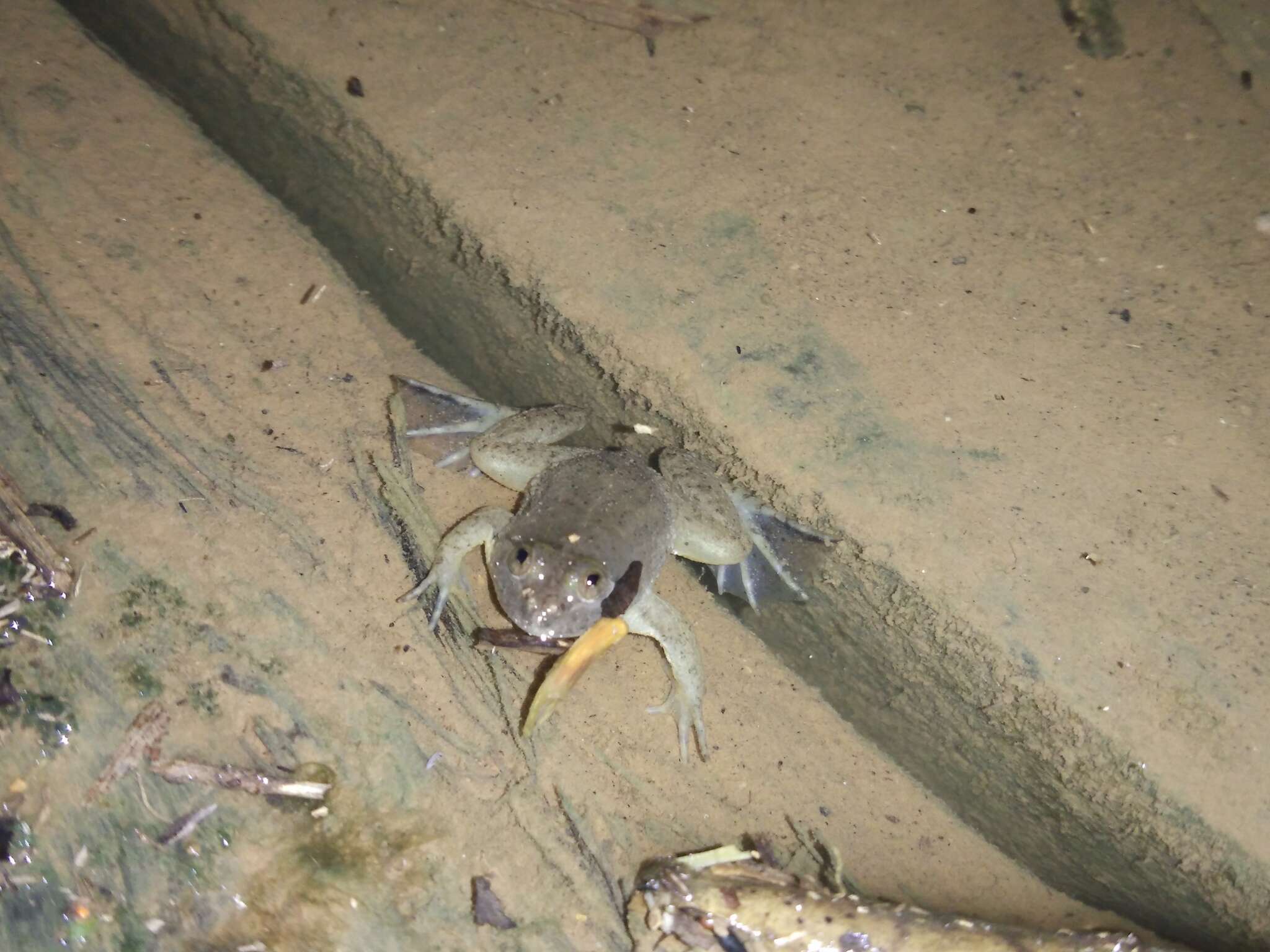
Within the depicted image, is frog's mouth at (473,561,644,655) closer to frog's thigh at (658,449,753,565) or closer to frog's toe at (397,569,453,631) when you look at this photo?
frog's toe at (397,569,453,631)

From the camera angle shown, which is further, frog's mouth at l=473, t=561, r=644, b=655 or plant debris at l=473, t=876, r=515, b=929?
frog's mouth at l=473, t=561, r=644, b=655

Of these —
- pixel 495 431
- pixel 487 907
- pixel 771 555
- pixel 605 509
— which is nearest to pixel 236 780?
pixel 487 907

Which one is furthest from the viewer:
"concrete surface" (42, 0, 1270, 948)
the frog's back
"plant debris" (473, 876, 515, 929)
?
the frog's back

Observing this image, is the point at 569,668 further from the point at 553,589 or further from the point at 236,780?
the point at 236,780

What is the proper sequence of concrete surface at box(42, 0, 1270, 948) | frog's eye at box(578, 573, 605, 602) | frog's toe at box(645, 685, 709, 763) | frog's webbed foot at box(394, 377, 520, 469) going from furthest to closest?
frog's webbed foot at box(394, 377, 520, 469), frog's toe at box(645, 685, 709, 763), frog's eye at box(578, 573, 605, 602), concrete surface at box(42, 0, 1270, 948)

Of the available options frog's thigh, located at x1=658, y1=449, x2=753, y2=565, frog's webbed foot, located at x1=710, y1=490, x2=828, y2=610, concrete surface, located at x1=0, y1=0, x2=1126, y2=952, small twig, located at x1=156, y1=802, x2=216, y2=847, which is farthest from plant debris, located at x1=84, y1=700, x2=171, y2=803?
frog's webbed foot, located at x1=710, y1=490, x2=828, y2=610

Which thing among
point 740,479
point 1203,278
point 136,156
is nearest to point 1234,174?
point 1203,278

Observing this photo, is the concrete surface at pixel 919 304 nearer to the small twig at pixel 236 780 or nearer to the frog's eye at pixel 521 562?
the frog's eye at pixel 521 562

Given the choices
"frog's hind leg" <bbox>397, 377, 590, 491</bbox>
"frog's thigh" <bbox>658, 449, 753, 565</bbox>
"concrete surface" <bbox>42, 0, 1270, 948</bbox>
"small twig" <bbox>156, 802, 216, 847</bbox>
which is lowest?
"small twig" <bbox>156, 802, 216, 847</bbox>
